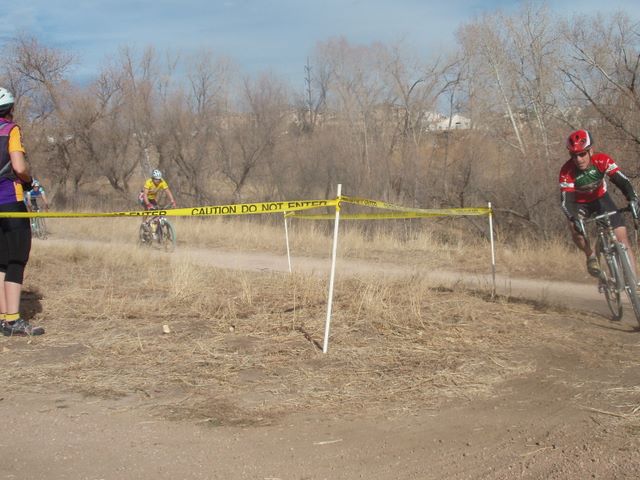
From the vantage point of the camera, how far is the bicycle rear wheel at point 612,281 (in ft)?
20.9

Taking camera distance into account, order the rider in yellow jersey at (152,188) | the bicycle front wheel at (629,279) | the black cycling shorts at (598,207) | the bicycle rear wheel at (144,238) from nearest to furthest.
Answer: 1. the bicycle front wheel at (629,279)
2. the black cycling shorts at (598,207)
3. the rider in yellow jersey at (152,188)
4. the bicycle rear wheel at (144,238)

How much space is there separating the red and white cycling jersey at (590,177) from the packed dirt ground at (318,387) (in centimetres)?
131

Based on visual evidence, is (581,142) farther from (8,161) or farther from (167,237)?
(167,237)

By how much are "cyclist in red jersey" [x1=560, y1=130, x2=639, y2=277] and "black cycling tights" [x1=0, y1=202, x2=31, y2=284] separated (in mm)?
5126

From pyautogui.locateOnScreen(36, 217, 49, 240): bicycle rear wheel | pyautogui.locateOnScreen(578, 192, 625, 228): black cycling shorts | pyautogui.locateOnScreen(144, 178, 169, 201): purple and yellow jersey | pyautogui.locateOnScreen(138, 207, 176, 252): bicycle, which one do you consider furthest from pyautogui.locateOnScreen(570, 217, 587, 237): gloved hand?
pyautogui.locateOnScreen(36, 217, 49, 240): bicycle rear wheel

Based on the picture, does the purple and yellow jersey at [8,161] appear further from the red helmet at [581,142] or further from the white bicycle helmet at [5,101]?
the red helmet at [581,142]

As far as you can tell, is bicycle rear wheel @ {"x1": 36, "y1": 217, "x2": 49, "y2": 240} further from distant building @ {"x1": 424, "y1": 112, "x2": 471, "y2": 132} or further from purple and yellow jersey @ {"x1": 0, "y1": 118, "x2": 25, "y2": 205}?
purple and yellow jersey @ {"x1": 0, "y1": 118, "x2": 25, "y2": 205}

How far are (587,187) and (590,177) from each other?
4.6 inches

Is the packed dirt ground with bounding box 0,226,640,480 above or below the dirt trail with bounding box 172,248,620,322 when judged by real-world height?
below

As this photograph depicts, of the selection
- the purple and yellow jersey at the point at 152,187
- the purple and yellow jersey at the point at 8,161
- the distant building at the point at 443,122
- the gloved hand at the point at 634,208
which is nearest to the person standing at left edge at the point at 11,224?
the purple and yellow jersey at the point at 8,161

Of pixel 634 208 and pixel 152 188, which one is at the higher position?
pixel 152 188

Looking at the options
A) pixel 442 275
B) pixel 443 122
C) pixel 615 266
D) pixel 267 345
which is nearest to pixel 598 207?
pixel 615 266

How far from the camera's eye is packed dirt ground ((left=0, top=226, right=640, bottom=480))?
3439 millimetres

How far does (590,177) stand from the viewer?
6.56 m
